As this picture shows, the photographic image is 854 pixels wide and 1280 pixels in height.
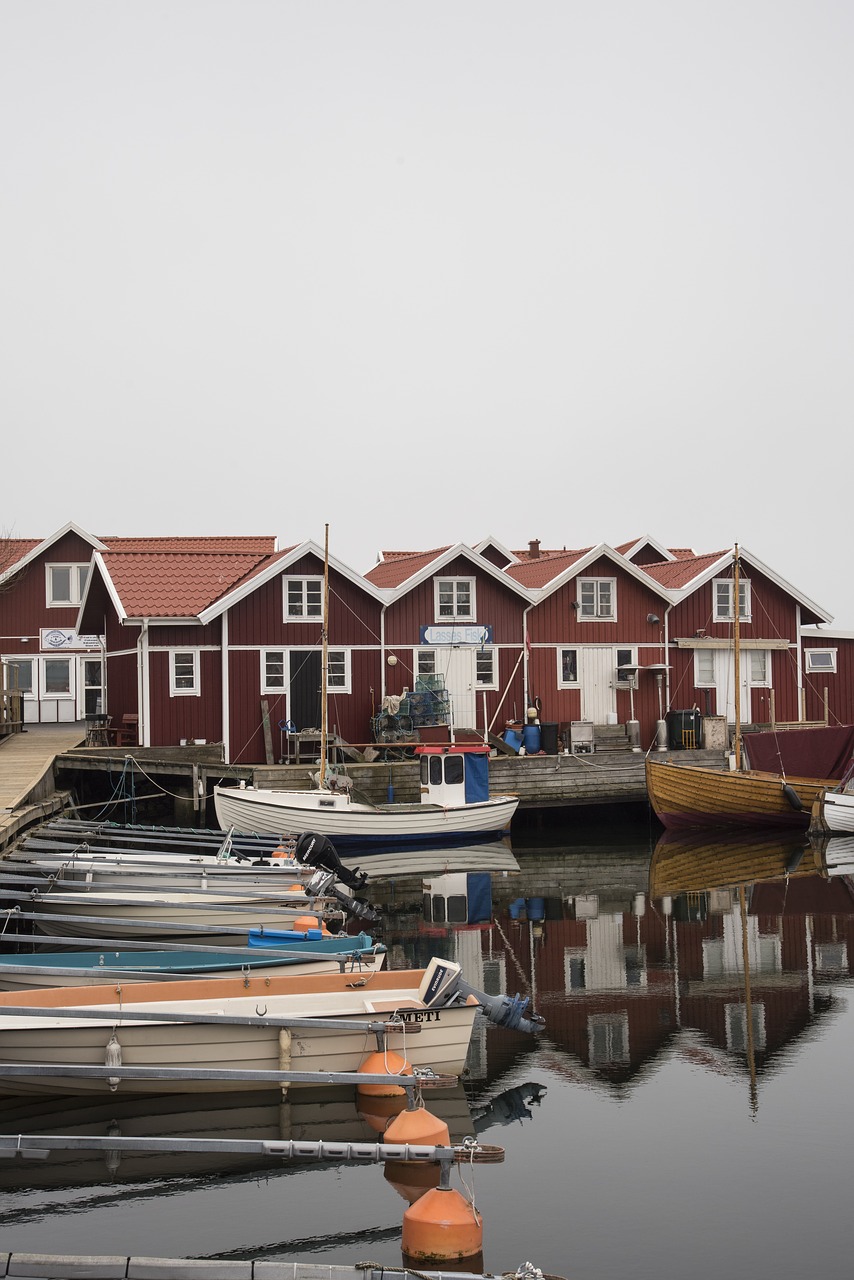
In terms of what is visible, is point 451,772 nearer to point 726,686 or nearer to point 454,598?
point 454,598

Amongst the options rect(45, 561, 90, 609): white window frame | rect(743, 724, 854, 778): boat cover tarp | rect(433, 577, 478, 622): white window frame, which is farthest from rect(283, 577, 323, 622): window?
rect(45, 561, 90, 609): white window frame

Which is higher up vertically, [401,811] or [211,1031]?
[401,811]

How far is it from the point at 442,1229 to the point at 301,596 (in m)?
27.0

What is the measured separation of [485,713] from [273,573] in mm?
7631

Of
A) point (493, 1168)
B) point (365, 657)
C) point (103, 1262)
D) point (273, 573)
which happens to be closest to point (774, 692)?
point (365, 657)

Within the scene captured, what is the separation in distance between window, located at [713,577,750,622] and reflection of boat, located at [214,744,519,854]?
12.0m

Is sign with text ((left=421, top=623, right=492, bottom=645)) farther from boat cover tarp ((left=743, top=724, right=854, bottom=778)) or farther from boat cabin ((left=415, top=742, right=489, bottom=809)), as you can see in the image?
boat cover tarp ((left=743, top=724, right=854, bottom=778))

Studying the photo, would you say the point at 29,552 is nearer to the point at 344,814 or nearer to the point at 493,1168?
the point at 344,814

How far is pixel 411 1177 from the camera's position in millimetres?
9875

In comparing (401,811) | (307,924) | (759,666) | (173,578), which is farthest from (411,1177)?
(759,666)

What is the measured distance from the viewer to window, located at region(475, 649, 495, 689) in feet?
120

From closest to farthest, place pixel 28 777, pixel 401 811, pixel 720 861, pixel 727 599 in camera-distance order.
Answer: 1. pixel 28 777
2. pixel 720 861
3. pixel 401 811
4. pixel 727 599

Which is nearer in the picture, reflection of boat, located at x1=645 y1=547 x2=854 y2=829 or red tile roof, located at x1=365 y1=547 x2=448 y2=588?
reflection of boat, located at x1=645 y1=547 x2=854 y2=829

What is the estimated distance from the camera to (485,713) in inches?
1432
